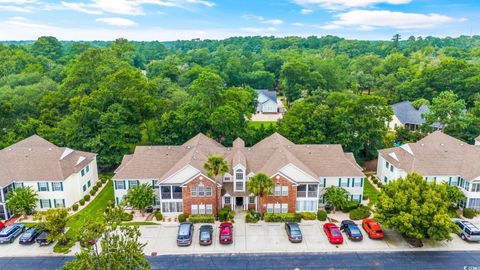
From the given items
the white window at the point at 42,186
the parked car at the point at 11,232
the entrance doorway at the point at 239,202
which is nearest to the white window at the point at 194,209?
the entrance doorway at the point at 239,202

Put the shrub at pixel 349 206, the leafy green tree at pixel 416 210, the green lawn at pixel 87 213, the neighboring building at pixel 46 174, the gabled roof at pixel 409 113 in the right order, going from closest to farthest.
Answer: the leafy green tree at pixel 416 210
the green lawn at pixel 87 213
the shrub at pixel 349 206
the neighboring building at pixel 46 174
the gabled roof at pixel 409 113

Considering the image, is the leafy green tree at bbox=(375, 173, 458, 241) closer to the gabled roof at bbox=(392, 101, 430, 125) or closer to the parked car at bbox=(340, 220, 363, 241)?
the parked car at bbox=(340, 220, 363, 241)

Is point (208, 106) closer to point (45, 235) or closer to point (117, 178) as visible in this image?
point (117, 178)

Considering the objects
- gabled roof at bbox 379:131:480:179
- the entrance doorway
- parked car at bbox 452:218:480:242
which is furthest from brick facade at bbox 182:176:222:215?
parked car at bbox 452:218:480:242

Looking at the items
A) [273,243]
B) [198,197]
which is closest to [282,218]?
[273,243]

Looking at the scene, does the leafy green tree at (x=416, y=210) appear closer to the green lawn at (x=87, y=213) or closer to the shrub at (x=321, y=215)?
the shrub at (x=321, y=215)
